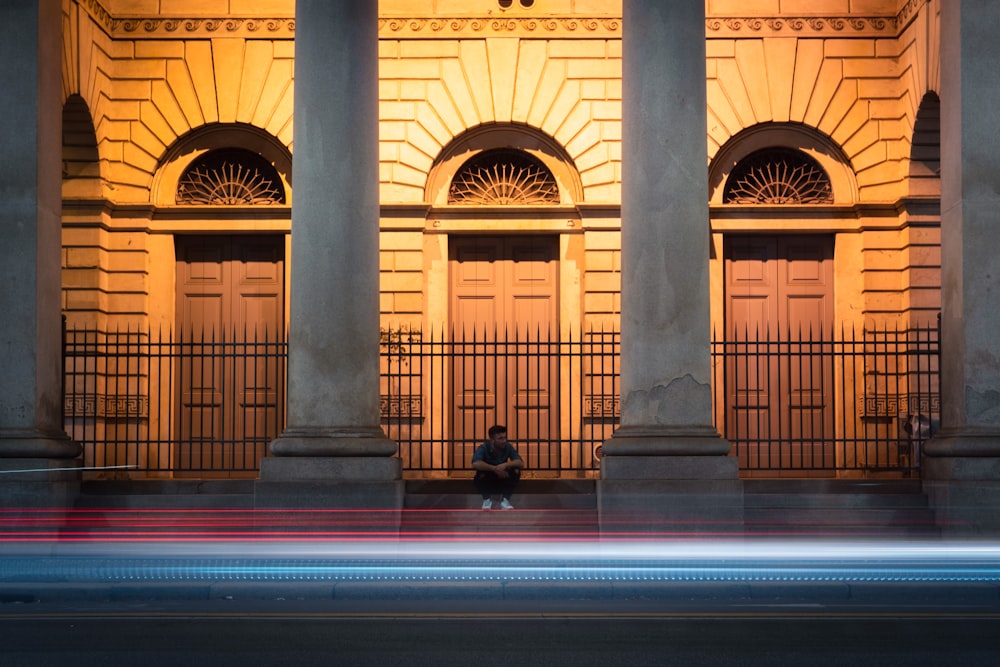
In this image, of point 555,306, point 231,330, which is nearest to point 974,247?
point 555,306

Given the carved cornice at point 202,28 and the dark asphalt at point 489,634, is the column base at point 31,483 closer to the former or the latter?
the dark asphalt at point 489,634

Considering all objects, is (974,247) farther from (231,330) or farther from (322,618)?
(231,330)

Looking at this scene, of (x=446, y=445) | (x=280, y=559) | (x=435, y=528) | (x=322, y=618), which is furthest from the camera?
(x=446, y=445)

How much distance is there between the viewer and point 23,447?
19.3m

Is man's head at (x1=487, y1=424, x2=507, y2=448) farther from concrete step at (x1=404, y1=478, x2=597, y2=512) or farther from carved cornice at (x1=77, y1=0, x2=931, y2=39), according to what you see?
carved cornice at (x1=77, y1=0, x2=931, y2=39)

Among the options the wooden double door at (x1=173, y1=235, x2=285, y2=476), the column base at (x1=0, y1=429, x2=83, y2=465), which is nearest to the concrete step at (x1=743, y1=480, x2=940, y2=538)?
the column base at (x1=0, y1=429, x2=83, y2=465)

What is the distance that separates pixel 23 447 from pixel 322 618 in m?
8.12

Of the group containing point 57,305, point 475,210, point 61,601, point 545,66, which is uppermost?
point 545,66

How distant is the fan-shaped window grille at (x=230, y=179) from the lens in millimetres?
27531

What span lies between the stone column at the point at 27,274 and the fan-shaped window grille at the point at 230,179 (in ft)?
24.5

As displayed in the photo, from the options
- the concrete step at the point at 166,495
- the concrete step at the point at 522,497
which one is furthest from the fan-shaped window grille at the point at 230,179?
the concrete step at the point at 522,497

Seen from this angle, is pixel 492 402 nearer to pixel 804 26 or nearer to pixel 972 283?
pixel 804 26

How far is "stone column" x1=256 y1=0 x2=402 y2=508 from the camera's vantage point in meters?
18.6

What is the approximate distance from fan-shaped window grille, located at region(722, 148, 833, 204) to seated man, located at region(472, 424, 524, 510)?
29.8ft
